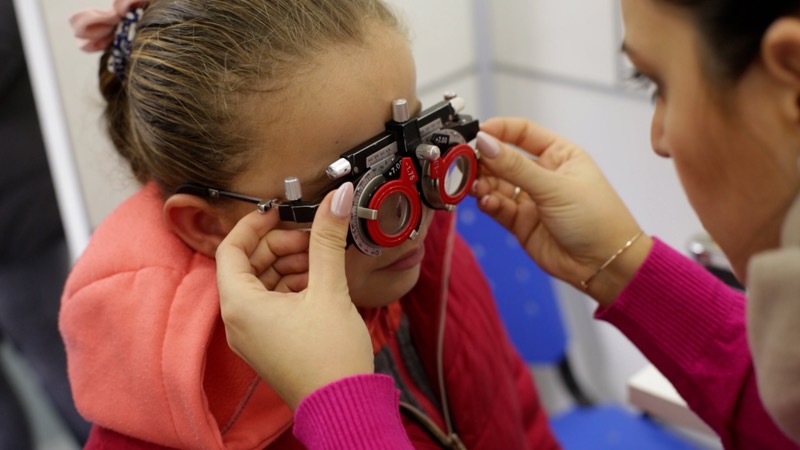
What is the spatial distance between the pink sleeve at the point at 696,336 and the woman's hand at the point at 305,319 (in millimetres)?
406

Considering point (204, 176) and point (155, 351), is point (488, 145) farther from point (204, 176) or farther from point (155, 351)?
point (155, 351)

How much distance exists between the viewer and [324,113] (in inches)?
35.8

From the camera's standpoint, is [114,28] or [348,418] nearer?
[348,418]

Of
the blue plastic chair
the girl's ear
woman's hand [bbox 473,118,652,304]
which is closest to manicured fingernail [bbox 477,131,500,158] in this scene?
woman's hand [bbox 473,118,652,304]

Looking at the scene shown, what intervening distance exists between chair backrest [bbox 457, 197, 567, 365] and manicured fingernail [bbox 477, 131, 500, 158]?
862 millimetres

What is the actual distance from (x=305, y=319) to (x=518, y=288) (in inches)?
48.0

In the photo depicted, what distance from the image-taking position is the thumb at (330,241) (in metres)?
0.85

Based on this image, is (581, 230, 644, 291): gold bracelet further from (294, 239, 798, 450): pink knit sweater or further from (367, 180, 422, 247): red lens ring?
(367, 180, 422, 247): red lens ring

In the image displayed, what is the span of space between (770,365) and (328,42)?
0.54 metres

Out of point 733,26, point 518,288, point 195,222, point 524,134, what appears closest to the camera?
point 733,26

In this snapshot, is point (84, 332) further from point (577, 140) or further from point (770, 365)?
point (577, 140)

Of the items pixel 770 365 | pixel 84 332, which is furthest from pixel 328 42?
pixel 770 365

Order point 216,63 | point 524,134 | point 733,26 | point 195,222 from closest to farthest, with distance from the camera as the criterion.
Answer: point 733,26 < point 216,63 < point 195,222 < point 524,134

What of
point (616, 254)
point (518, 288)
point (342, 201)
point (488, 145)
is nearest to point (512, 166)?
point (488, 145)
